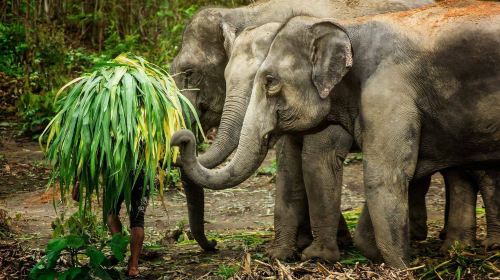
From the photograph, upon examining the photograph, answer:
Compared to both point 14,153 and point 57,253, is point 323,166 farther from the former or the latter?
point 14,153

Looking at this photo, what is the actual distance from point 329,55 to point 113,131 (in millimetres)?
1415

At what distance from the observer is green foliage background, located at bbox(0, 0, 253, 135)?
14.7 metres

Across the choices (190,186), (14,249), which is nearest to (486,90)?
(190,186)

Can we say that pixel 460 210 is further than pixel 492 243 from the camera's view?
Yes

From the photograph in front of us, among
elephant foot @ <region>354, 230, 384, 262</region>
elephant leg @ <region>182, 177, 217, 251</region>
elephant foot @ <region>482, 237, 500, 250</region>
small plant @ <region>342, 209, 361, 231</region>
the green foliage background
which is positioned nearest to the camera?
elephant foot @ <region>354, 230, 384, 262</region>

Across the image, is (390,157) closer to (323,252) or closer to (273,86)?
(273,86)

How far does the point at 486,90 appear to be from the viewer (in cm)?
652

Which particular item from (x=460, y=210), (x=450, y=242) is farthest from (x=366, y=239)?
(x=460, y=210)

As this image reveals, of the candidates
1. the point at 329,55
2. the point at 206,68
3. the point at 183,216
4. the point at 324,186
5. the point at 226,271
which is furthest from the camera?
the point at 183,216

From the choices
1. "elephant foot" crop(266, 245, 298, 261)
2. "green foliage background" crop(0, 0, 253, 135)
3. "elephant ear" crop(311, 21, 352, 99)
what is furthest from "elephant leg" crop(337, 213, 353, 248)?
"green foliage background" crop(0, 0, 253, 135)

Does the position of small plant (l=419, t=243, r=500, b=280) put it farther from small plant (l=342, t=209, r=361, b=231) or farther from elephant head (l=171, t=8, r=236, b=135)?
elephant head (l=171, t=8, r=236, b=135)

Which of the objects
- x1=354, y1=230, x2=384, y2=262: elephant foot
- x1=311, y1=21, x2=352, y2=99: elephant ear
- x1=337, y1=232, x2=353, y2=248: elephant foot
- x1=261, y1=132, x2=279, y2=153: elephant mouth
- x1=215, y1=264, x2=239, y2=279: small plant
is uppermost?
x1=311, y1=21, x2=352, y2=99: elephant ear

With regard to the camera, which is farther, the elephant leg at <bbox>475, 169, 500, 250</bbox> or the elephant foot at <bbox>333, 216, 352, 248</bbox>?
the elephant foot at <bbox>333, 216, 352, 248</bbox>

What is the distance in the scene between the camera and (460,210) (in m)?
7.92
